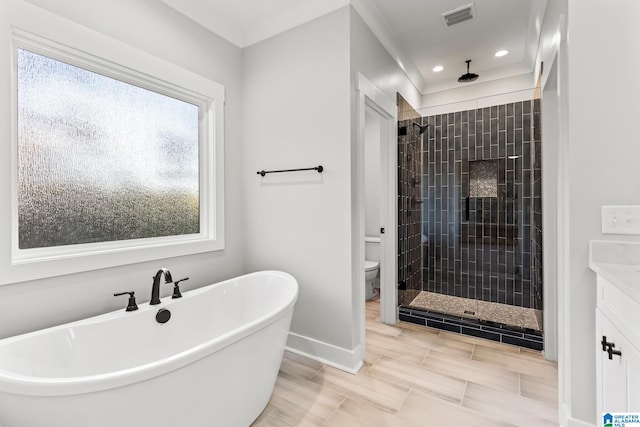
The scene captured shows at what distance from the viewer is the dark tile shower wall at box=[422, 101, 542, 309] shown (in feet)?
11.2

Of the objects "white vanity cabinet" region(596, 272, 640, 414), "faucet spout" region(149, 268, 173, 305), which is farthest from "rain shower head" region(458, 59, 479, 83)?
"faucet spout" region(149, 268, 173, 305)

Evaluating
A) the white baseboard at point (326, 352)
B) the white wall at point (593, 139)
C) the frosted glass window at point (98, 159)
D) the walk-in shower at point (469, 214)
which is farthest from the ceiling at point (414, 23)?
the white baseboard at point (326, 352)

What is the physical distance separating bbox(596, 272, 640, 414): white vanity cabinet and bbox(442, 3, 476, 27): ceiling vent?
226 cm

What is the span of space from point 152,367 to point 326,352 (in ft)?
4.68

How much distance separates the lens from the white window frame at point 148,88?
1.52 meters

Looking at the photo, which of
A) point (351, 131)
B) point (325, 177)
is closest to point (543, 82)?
point (351, 131)

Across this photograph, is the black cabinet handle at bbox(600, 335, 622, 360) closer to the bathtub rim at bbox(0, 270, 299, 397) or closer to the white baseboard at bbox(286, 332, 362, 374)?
the white baseboard at bbox(286, 332, 362, 374)

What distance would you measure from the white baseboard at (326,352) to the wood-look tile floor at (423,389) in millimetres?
49

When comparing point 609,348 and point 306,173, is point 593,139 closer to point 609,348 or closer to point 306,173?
point 609,348

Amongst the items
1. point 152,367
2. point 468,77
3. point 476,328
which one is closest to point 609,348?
point 476,328

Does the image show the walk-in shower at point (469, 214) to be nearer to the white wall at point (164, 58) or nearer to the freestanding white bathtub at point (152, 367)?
the white wall at point (164, 58)

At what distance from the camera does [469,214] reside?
372 cm

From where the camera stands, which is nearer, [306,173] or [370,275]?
[306,173]

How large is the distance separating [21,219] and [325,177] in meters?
1.77
